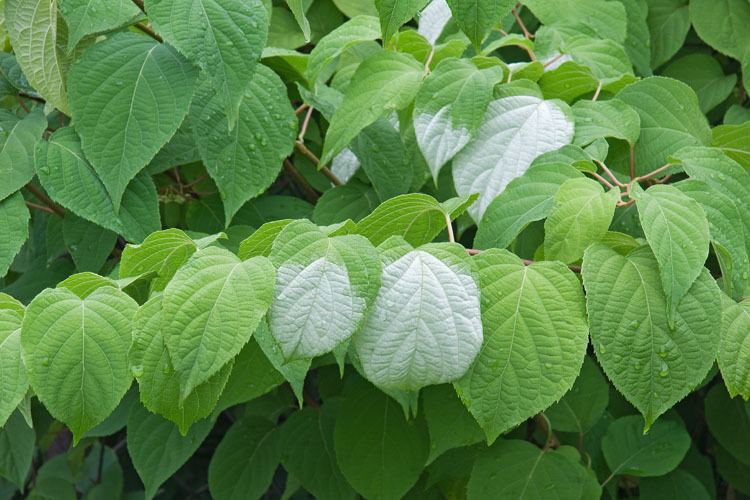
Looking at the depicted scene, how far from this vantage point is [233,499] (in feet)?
4.45

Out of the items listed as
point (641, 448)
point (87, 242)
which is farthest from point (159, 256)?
point (641, 448)

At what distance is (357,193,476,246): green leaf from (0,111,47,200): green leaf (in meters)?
0.47

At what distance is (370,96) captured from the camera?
1.14 meters

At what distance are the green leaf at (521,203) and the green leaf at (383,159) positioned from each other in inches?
10.1

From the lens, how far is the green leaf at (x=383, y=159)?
1226 millimetres

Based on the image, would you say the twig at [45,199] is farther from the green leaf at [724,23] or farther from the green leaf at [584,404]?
the green leaf at [724,23]

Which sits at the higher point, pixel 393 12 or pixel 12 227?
pixel 393 12

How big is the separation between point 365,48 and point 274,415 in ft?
1.96

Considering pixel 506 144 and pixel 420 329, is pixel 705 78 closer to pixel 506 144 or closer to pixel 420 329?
pixel 506 144

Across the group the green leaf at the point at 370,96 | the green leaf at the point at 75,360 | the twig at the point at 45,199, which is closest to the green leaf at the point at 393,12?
the green leaf at the point at 370,96

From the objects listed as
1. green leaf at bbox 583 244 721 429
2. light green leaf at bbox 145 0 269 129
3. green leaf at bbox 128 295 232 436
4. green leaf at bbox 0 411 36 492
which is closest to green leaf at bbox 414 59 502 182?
light green leaf at bbox 145 0 269 129

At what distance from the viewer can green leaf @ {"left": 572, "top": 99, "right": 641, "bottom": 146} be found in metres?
1.08

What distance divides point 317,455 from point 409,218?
1.73 ft

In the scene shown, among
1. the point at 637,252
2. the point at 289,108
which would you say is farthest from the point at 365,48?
the point at 637,252
